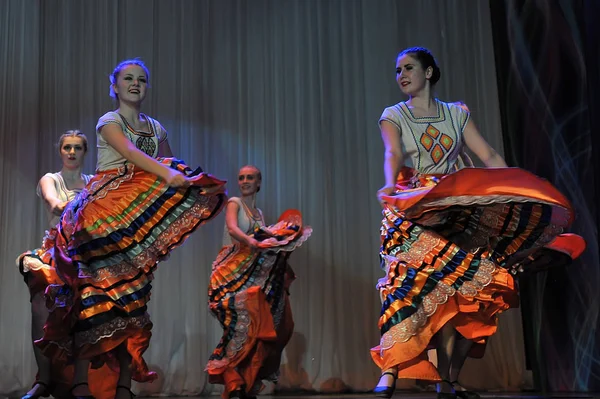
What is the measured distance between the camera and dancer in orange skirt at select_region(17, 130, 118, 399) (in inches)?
169

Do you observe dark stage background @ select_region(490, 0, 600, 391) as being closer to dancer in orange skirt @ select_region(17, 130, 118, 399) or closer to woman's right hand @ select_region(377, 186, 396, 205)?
woman's right hand @ select_region(377, 186, 396, 205)

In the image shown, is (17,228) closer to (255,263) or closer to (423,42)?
(255,263)

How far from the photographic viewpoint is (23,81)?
6.29 m

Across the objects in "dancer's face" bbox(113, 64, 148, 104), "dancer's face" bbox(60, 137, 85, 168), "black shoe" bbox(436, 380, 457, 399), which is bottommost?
"black shoe" bbox(436, 380, 457, 399)

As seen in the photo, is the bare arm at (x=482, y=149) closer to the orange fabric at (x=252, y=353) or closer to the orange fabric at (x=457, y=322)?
the orange fabric at (x=457, y=322)

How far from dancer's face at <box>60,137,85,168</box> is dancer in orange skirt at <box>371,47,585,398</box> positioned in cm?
196

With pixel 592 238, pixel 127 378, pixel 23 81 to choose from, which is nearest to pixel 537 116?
pixel 592 238

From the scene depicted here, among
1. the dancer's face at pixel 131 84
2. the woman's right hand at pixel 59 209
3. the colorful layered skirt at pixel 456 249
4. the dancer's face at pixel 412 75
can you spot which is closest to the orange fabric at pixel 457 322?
the colorful layered skirt at pixel 456 249

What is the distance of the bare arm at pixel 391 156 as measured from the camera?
135 inches

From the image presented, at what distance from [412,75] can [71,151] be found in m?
2.11

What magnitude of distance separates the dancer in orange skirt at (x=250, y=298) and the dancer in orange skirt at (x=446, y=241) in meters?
1.37

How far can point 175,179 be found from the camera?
3.20m

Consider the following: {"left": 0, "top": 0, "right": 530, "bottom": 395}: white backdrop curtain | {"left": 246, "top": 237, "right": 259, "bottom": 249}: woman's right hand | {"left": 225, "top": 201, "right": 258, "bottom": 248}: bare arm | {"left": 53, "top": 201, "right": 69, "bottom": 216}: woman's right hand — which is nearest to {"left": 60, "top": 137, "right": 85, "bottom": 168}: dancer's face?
{"left": 53, "top": 201, "right": 69, "bottom": 216}: woman's right hand

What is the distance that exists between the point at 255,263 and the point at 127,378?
1834 mm
